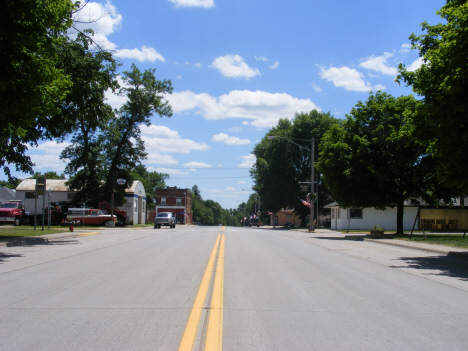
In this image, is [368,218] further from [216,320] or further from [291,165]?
[216,320]

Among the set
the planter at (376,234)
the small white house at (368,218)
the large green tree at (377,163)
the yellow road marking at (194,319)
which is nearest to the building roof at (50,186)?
the small white house at (368,218)

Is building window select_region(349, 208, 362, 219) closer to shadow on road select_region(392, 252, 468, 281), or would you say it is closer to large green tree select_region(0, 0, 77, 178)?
shadow on road select_region(392, 252, 468, 281)

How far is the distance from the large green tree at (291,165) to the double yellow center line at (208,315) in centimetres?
5198

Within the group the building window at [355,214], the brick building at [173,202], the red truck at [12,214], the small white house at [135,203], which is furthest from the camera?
the brick building at [173,202]

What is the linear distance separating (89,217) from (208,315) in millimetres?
40466

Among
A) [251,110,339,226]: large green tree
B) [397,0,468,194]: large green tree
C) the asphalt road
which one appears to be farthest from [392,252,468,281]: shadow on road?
[251,110,339,226]: large green tree

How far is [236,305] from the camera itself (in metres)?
7.04

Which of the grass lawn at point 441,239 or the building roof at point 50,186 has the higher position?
the building roof at point 50,186

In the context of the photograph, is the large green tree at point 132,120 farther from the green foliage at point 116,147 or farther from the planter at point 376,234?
the planter at point 376,234

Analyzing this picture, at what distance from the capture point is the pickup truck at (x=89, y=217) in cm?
4434

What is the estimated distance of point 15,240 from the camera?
18.6 meters

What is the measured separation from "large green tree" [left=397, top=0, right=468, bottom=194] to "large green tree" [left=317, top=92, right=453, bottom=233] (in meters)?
Result: 12.0

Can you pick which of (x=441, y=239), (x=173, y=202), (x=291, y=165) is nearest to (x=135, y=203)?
(x=291, y=165)

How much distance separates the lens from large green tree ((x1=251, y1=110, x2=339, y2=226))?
202ft
